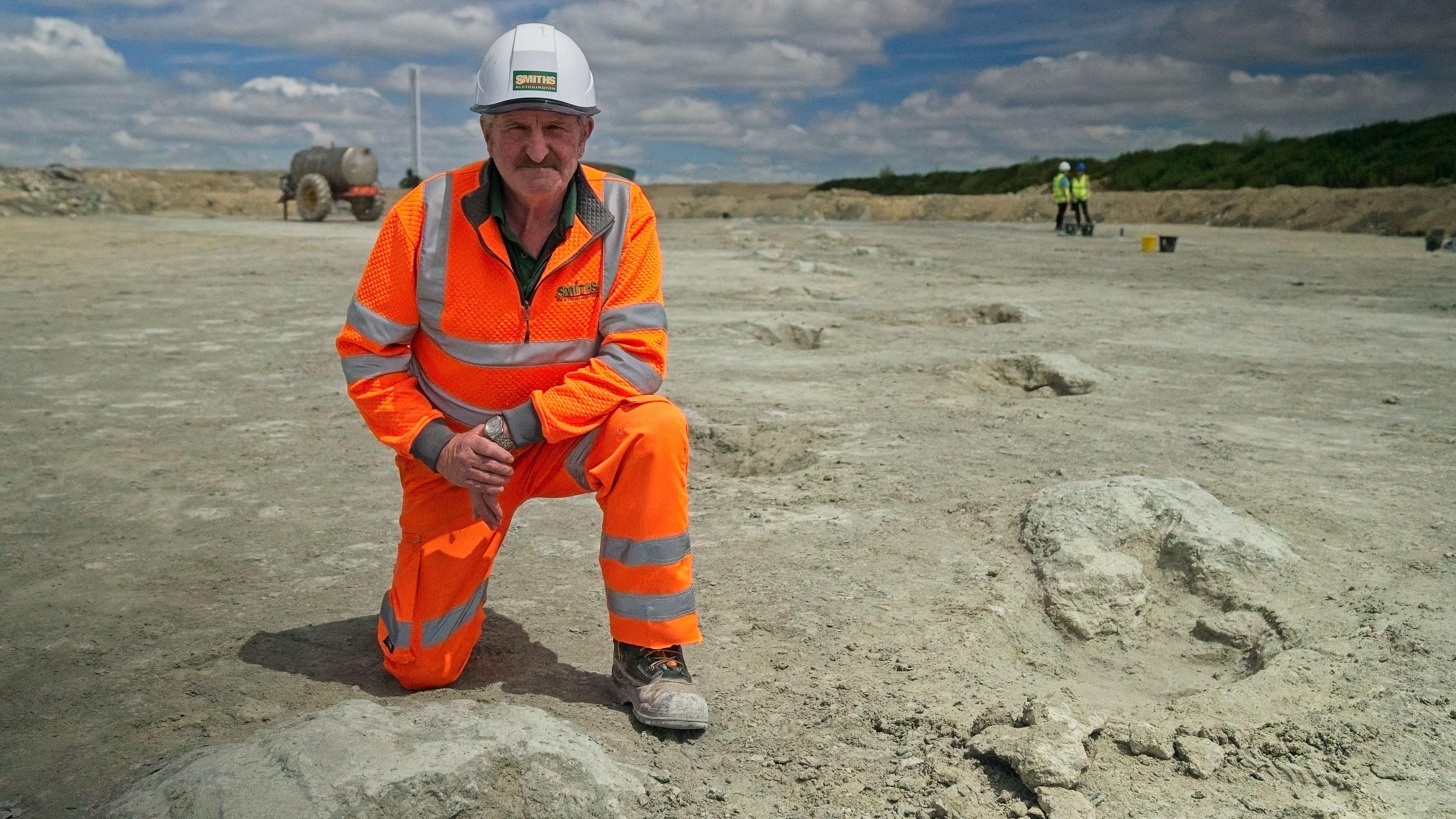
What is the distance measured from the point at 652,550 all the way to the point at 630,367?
444mm

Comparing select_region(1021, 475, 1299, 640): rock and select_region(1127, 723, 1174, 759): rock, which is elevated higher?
select_region(1021, 475, 1299, 640): rock

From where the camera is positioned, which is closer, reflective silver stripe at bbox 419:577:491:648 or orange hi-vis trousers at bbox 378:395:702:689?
orange hi-vis trousers at bbox 378:395:702:689

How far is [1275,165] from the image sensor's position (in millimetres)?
33938

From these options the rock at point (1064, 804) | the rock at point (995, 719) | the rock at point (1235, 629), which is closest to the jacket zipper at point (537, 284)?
the rock at point (995, 719)

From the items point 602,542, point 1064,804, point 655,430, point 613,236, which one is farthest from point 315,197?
point 1064,804

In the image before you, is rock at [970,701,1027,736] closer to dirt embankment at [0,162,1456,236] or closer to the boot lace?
the boot lace

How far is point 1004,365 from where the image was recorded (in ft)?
21.3

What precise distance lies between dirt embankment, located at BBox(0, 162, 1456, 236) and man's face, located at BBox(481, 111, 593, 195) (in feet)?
73.7

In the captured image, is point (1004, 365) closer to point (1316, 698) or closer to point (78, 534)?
point (1316, 698)

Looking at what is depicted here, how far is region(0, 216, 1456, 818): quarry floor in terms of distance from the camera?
2.43 meters

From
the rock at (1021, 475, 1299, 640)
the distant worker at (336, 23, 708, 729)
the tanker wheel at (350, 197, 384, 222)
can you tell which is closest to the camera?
the distant worker at (336, 23, 708, 729)

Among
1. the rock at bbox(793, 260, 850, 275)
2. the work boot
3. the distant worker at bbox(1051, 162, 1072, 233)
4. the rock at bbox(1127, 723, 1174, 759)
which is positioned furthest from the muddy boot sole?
the distant worker at bbox(1051, 162, 1072, 233)

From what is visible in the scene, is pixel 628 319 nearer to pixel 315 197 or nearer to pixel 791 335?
pixel 791 335

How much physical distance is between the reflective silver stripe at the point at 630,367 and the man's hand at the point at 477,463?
1.07ft
